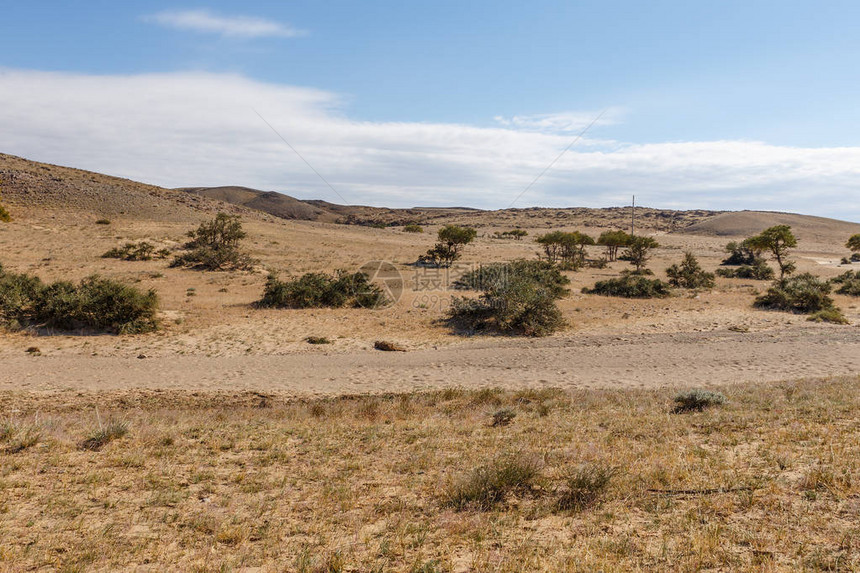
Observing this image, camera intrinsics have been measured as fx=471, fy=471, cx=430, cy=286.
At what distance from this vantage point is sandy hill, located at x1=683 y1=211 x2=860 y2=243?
93.8 metres

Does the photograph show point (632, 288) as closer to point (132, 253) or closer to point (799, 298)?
point (799, 298)

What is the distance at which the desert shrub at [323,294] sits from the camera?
71.8ft

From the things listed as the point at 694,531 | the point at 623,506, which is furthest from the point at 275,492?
the point at 694,531

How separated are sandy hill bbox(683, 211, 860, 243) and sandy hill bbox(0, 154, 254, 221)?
94.9 metres

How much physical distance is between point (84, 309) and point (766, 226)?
121 metres

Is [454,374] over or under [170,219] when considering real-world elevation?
under

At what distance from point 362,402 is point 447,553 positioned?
6.64m

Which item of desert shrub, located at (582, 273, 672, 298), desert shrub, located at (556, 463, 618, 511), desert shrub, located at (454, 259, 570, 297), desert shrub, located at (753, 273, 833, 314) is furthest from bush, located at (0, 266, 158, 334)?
desert shrub, located at (753, 273, 833, 314)

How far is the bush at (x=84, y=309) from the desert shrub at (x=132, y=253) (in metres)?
15.2

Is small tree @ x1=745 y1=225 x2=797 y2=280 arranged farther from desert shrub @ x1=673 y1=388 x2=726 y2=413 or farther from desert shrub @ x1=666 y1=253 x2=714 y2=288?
desert shrub @ x1=673 y1=388 x2=726 y2=413

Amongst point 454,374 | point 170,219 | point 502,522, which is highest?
point 170,219

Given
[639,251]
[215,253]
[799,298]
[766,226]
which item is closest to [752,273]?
[639,251]

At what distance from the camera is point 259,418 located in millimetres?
9273

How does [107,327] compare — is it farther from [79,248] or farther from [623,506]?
[79,248]
